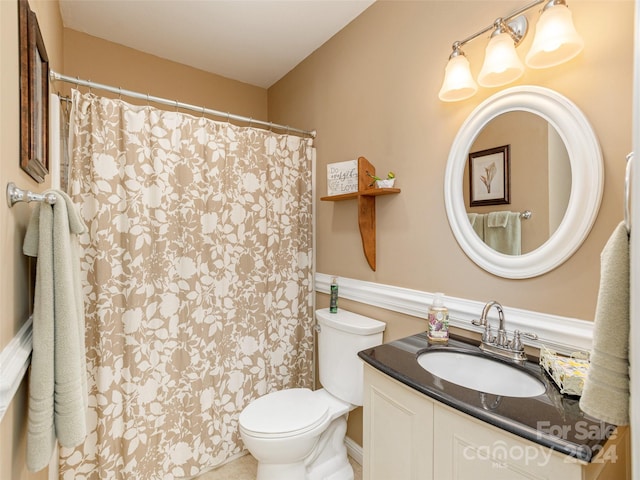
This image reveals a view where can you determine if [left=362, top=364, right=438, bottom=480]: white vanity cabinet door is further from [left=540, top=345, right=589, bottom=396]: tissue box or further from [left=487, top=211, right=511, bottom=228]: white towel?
[left=487, top=211, right=511, bottom=228]: white towel

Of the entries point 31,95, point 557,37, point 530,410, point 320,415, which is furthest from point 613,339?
point 31,95

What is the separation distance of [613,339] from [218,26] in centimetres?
244

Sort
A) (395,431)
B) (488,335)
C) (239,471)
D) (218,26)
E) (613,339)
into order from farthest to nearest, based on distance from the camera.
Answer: (218,26) < (239,471) < (488,335) < (395,431) < (613,339)

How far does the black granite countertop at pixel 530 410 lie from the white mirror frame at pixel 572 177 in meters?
0.36

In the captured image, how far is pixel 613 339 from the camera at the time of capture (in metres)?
0.49

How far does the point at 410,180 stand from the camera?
5.08 ft

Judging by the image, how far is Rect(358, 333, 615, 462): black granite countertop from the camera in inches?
26.9

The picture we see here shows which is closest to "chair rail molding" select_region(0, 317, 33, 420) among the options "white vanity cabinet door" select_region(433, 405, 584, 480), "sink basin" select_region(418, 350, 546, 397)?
"white vanity cabinet door" select_region(433, 405, 584, 480)

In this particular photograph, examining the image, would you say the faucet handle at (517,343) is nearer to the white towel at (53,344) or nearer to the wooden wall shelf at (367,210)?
the wooden wall shelf at (367,210)

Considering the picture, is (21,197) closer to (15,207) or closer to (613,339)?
(15,207)

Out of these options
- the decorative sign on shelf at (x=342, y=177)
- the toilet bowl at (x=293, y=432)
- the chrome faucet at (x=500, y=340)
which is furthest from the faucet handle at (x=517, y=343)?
the decorative sign on shelf at (x=342, y=177)

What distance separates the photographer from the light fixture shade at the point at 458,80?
1.24 meters

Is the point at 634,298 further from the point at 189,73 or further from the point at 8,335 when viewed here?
the point at 189,73

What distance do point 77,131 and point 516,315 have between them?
206cm
